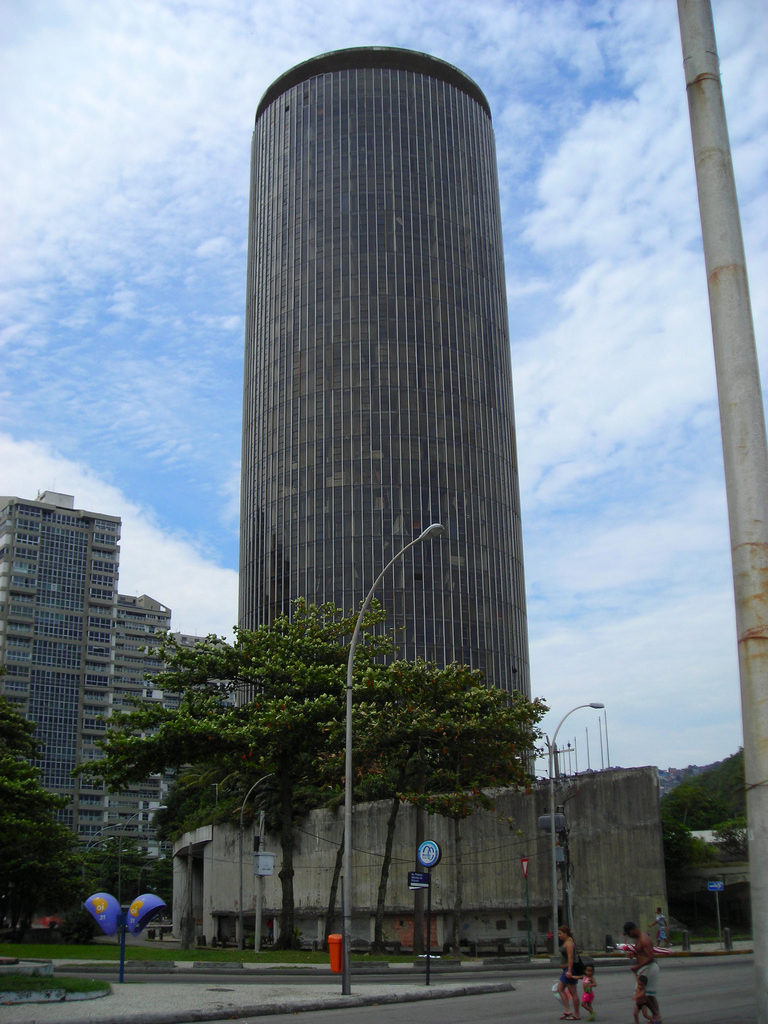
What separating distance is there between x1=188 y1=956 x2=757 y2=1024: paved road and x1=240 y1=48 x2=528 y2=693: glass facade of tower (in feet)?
226

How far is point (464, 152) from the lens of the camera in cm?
11275

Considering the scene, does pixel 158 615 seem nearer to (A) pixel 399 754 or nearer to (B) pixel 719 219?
(A) pixel 399 754

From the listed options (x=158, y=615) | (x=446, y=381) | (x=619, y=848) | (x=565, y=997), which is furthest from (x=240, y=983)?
(x=158, y=615)

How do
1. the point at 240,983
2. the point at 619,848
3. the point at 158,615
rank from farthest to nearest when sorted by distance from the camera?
the point at 158,615 → the point at 619,848 → the point at 240,983

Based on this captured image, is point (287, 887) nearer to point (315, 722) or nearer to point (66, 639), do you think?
point (315, 722)

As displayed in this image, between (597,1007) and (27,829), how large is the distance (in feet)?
108

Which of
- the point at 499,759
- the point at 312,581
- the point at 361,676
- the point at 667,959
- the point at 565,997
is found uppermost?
the point at 312,581

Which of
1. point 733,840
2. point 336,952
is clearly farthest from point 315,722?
point 733,840

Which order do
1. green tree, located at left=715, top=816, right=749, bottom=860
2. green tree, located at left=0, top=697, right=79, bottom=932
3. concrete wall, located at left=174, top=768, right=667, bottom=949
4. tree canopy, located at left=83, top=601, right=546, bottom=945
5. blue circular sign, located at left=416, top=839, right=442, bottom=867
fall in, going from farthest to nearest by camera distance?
green tree, located at left=715, top=816, right=749, bottom=860, green tree, located at left=0, top=697, right=79, bottom=932, concrete wall, located at left=174, top=768, right=667, bottom=949, tree canopy, located at left=83, top=601, right=546, bottom=945, blue circular sign, located at left=416, top=839, right=442, bottom=867

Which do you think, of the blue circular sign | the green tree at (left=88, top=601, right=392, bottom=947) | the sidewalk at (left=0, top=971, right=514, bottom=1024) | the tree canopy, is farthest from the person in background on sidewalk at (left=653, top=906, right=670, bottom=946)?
the blue circular sign

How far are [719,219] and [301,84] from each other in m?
114

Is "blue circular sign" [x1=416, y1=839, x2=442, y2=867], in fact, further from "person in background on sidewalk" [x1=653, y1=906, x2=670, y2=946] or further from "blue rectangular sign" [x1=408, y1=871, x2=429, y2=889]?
"person in background on sidewalk" [x1=653, y1=906, x2=670, y2=946]

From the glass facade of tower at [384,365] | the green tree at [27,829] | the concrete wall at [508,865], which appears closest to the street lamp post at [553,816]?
the concrete wall at [508,865]

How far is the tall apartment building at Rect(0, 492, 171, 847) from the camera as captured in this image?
486 feet
